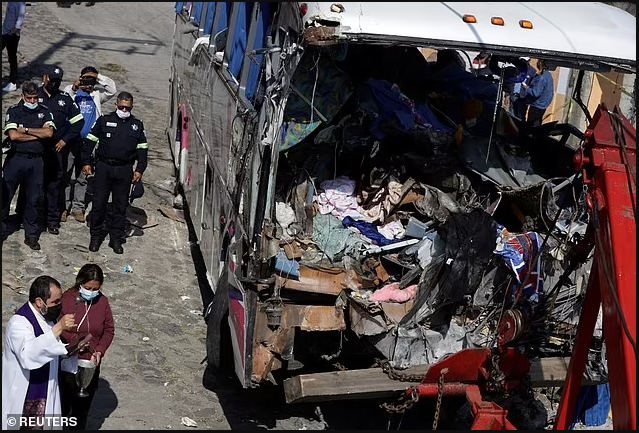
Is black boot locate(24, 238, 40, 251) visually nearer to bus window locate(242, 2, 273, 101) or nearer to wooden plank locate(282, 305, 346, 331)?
bus window locate(242, 2, 273, 101)

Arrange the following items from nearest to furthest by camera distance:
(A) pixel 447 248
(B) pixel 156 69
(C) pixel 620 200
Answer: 1. (C) pixel 620 200
2. (A) pixel 447 248
3. (B) pixel 156 69

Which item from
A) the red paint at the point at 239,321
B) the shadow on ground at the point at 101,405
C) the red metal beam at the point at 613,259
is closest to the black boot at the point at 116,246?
the shadow on ground at the point at 101,405

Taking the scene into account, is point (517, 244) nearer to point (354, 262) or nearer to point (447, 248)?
point (447, 248)

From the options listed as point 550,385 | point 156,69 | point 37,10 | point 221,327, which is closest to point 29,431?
point 221,327

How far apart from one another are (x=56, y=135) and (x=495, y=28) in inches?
200

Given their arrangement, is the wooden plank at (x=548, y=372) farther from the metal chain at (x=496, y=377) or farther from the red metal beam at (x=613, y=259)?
the red metal beam at (x=613, y=259)

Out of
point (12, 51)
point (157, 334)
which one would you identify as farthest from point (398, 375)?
point (12, 51)

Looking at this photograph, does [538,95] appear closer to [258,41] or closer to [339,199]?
[339,199]

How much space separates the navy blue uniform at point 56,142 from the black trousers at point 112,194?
1.43ft

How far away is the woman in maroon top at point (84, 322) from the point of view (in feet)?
20.4

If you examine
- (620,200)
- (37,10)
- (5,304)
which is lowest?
(37,10)

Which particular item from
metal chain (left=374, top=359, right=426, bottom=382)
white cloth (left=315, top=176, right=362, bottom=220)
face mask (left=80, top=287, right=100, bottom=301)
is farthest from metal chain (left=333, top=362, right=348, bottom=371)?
face mask (left=80, top=287, right=100, bottom=301)

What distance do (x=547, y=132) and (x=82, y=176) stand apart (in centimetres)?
505

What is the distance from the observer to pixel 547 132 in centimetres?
929
